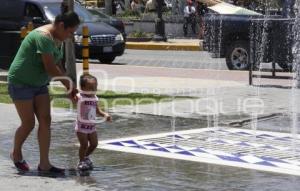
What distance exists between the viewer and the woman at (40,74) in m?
7.57

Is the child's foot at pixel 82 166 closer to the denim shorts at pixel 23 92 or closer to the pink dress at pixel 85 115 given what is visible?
the pink dress at pixel 85 115

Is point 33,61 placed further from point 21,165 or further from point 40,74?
→ point 21,165

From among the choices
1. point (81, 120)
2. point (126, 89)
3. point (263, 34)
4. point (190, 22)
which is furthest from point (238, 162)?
point (190, 22)

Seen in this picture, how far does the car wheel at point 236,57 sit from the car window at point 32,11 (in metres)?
5.49

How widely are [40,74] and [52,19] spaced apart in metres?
13.2

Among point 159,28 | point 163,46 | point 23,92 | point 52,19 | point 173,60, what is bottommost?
point 163,46

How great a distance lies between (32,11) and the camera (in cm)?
2170

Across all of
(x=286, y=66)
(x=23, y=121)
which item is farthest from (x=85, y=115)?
(x=286, y=66)

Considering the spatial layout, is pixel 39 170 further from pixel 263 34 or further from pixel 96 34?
pixel 96 34

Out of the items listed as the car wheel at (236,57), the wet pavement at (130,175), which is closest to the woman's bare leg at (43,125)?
→ the wet pavement at (130,175)

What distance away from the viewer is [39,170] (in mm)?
7855

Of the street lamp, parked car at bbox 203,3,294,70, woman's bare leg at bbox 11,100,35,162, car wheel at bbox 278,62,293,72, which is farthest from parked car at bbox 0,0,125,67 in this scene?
woman's bare leg at bbox 11,100,35,162

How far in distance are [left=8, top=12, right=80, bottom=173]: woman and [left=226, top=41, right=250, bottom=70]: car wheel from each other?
11670 mm

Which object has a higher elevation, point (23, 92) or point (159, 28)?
point (23, 92)
